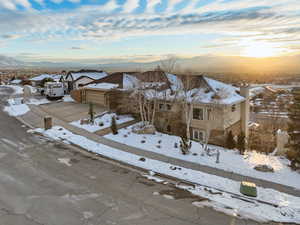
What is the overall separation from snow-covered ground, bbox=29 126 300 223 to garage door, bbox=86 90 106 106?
12.8 m

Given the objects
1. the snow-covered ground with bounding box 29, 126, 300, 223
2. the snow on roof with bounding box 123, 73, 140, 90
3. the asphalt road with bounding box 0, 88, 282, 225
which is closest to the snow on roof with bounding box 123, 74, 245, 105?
the snow on roof with bounding box 123, 73, 140, 90

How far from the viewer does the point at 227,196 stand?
7.76 m

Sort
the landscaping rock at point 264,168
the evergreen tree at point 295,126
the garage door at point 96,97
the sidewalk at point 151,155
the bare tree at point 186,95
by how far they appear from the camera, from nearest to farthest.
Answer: the sidewalk at point 151,155
the landscaping rock at point 264,168
the evergreen tree at point 295,126
the bare tree at point 186,95
the garage door at point 96,97

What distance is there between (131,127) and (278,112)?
1007 inches

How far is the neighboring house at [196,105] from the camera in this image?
1652cm

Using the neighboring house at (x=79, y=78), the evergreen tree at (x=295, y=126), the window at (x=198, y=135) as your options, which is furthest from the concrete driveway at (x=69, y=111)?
the evergreen tree at (x=295, y=126)

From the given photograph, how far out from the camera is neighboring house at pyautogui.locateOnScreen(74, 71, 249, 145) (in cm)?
1652

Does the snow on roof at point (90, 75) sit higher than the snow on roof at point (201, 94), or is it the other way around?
the snow on roof at point (90, 75)

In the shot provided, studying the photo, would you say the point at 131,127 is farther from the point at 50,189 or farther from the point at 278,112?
the point at 278,112

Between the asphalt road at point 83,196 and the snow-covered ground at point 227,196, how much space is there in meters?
0.51

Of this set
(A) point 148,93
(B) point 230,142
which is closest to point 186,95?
(A) point 148,93

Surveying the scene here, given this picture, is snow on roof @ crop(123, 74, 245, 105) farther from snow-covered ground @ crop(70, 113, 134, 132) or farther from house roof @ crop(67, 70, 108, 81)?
house roof @ crop(67, 70, 108, 81)

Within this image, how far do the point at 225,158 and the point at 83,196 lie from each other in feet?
25.8

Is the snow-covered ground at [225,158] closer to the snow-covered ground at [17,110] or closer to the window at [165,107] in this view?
the window at [165,107]
